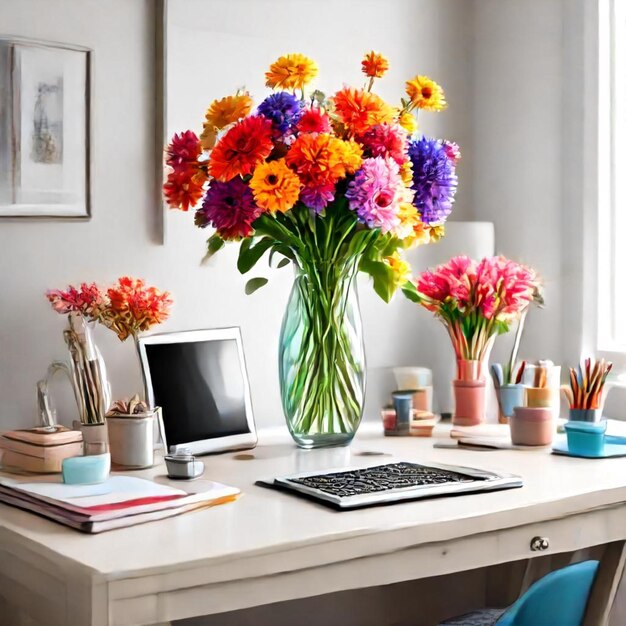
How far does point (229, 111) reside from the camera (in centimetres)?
186

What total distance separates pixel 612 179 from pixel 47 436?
1.47 metres

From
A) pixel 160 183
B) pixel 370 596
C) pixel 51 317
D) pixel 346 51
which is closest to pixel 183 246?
pixel 160 183

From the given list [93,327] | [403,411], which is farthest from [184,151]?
[403,411]

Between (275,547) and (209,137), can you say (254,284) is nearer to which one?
(209,137)

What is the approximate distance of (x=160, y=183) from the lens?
81.0 inches

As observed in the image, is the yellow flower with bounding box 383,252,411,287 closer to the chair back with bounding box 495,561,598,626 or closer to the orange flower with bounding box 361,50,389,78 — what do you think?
the orange flower with bounding box 361,50,389,78

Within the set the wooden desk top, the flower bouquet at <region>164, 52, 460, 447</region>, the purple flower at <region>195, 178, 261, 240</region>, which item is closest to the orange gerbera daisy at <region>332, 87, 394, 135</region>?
the flower bouquet at <region>164, 52, 460, 447</region>

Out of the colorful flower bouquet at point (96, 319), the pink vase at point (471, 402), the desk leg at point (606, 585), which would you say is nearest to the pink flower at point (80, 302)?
the colorful flower bouquet at point (96, 319)

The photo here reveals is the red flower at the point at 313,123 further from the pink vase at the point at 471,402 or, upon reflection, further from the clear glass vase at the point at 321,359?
the pink vase at the point at 471,402

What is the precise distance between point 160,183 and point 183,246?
145 mm

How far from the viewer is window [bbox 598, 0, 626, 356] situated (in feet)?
7.64

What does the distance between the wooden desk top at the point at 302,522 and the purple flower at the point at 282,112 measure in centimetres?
63

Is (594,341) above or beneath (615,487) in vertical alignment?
above

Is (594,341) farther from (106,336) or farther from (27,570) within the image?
(27,570)
